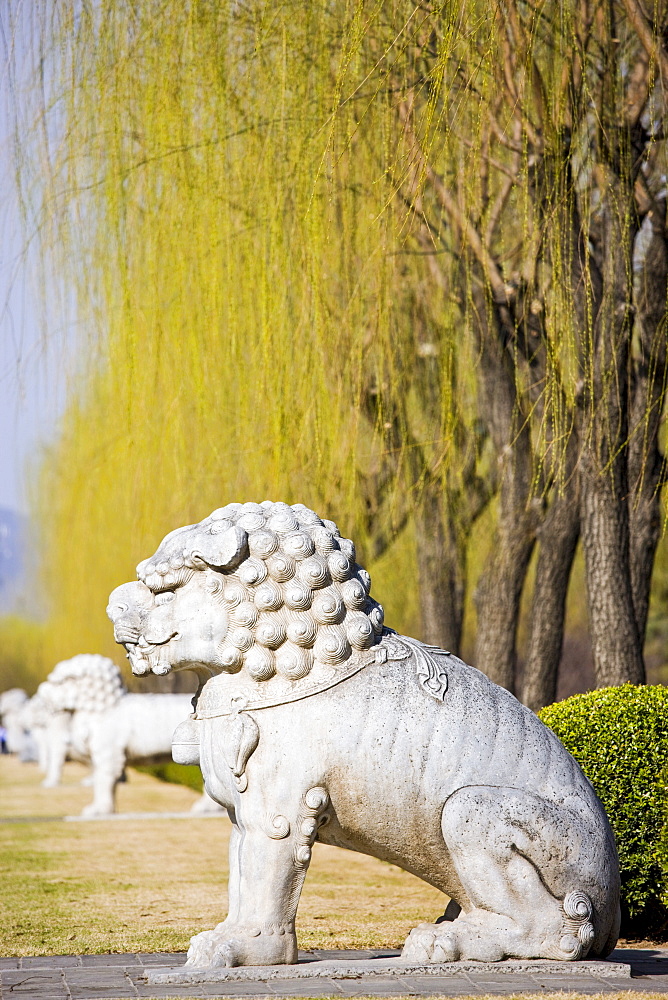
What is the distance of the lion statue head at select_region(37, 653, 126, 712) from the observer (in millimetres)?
13109

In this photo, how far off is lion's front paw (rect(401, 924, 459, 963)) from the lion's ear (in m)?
1.45

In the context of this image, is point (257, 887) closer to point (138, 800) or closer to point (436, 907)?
point (436, 907)

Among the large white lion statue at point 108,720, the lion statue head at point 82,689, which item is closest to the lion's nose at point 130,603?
the large white lion statue at point 108,720

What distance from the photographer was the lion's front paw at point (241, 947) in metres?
4.08

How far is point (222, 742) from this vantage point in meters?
4.22

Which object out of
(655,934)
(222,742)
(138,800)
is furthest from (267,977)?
(138,800)

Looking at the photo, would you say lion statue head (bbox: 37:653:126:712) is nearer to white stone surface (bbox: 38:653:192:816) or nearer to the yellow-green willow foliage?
white stone surface (bbox: 38:653:192:816)

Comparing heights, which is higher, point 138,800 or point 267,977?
point 267,977

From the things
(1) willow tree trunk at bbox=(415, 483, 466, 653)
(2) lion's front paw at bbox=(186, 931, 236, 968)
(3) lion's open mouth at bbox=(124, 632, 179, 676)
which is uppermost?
(3) lion's open mouth at bbox=(124, 632, 179, 676)

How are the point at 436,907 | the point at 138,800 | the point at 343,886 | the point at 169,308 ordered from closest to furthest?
the point at 169,308 < the point at 436,907 < the point at 343,886 < the point at 138,800

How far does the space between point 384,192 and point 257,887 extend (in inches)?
130

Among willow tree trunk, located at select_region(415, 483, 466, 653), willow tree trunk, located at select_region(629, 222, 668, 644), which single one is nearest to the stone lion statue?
willow tree trunk, located at select_region(629, 222, 668, 644)

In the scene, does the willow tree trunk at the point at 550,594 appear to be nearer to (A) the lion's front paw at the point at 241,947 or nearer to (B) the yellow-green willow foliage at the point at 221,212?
(B) the yellow-green willow foliage at the point at 221,212

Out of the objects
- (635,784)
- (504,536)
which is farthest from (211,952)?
(504,536)
